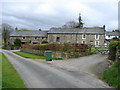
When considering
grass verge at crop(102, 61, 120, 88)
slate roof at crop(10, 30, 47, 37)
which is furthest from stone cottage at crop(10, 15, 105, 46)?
grass verge at crop(102, 61, 120, 88)

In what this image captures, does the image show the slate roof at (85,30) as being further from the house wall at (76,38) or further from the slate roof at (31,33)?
the slate roof at (31,33)

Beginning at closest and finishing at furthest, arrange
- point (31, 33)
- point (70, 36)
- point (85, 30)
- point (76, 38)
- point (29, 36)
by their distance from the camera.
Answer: point (76, 38) < point (85, 30) < point (70, 36) < point (29, 36) < point (31, 33)

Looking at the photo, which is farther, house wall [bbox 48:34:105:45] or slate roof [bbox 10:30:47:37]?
slate roof [bbox 10:30:47:37]

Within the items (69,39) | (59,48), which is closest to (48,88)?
(59,48)

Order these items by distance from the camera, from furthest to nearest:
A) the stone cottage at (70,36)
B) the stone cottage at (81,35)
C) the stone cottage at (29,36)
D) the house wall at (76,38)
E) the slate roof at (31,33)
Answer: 1. the slate roof at (31,33)
2. the stone cottage at (29,36)
3. the stone cottage at (70,36)
4. the stone cottage at (81,35)
5. the house wall at (76,38)

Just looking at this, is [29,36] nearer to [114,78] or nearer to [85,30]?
[85,30]

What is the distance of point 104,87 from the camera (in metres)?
7.32

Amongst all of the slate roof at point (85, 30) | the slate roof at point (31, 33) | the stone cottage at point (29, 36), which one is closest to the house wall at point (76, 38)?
the slate roof at point (85, 30)

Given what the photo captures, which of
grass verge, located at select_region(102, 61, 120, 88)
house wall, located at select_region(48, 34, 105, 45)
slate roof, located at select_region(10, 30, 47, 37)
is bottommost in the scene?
grass verge, located at select_region(102, 61, 120, 88)

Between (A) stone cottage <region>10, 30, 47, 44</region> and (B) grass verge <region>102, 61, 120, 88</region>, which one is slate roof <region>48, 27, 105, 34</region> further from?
(B) grass verge <region>102, 61, 120, 88</region>

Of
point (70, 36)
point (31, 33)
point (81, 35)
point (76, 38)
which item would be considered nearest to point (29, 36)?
point (31, 33)

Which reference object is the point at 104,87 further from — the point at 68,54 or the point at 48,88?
the point at 68,54

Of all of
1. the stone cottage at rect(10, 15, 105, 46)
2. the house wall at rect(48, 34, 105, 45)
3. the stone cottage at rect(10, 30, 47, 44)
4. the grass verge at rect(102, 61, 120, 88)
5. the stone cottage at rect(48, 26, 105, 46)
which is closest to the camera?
the grass verge at rect(102, 61, 120, 88)

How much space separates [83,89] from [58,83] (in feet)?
5.21
